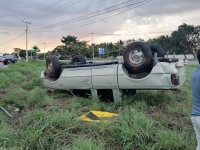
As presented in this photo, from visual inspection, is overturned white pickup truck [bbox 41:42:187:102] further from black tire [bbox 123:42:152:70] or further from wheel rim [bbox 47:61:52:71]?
wheel rim [bbox 47:61:52:71]

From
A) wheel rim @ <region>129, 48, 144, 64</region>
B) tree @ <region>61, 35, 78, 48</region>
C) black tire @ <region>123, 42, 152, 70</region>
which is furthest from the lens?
tree @ <region>61, 35, 78, 48</region>

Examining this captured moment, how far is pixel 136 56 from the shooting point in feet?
16.9

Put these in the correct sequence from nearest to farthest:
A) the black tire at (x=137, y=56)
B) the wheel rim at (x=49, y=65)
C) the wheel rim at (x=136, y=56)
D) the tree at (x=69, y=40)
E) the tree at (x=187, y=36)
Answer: the black tire at (x=137, y=56) → the wheel rim at (x=136, y=56) → the wheel rim at (x=49, y=65) → the tree at (x=187, y=36) → the tree at (x=69, y=40)

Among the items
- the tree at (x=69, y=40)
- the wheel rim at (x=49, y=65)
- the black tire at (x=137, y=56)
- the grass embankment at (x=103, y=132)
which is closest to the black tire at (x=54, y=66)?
the wheel rim at (x=49, y=65)

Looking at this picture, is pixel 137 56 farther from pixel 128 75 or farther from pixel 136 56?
pixel 128 75

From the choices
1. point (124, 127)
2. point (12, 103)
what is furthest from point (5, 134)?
point (12, 103)

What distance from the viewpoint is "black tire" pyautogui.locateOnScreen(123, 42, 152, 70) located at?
16.2ft

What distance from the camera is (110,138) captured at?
10.6ft

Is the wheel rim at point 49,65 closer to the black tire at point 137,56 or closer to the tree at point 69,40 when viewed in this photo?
the black tire at point 137,56

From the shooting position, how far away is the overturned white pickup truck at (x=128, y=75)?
4.81 metres

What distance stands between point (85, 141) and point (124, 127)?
26.3 inches

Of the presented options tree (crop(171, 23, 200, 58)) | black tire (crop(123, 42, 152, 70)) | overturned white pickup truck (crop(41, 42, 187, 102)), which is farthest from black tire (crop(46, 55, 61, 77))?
tree (crop(171, 23, 200, 58))

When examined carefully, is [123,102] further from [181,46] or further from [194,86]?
[181,46]

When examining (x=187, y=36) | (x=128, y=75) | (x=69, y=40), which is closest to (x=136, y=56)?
(x=128, y=75)
